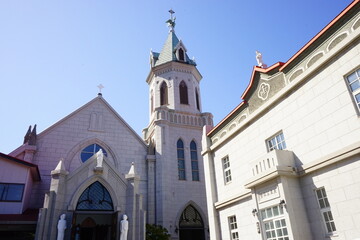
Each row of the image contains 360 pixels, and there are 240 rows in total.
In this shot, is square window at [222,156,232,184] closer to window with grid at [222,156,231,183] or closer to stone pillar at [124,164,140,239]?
window with grid at [222,156,231,183]

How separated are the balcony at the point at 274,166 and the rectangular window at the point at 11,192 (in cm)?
1427

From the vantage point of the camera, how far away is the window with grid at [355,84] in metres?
9.21

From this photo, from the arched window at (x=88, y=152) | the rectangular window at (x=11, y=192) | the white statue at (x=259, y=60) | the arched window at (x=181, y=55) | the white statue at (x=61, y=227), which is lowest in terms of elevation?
the white statue at (x=61, y=227)

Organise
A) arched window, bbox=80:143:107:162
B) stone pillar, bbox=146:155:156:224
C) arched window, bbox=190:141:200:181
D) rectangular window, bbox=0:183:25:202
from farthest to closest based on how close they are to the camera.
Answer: arched window, bbox=190:141:200:181 < arched window, bbox=80:143:107:162 < stone pillar, bbox=146:155:156:224 < rectangular window, bbox=0:183:25:202

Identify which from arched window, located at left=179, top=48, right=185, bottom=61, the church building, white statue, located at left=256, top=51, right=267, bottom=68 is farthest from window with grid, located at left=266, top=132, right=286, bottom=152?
arched window, located at left=179, top=48, right=185, bottom=61

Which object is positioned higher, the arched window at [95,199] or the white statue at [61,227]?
the arched window at [95,199]

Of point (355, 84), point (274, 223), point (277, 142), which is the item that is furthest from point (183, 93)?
point (355, 84)

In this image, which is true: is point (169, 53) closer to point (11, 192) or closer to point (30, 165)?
point (30, 165)

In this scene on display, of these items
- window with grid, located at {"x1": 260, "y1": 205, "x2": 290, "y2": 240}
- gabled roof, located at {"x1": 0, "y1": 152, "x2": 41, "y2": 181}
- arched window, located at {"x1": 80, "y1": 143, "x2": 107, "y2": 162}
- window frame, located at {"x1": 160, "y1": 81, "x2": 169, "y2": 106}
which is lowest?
window with grid, located at {"x1": 260, "y1": 205, "x2": 290, "y2": 240}

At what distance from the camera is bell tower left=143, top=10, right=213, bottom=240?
21672 mm

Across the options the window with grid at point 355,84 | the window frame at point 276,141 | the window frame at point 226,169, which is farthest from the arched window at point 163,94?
the window with grid at point 355,84

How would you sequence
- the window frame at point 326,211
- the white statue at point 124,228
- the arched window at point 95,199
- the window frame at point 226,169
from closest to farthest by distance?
the window frame at point 326,211
the white statue at point 124,228
the window frame at point 226,169
the arched window at point 95,199

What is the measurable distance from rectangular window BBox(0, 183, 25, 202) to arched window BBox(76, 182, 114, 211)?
14.8ft

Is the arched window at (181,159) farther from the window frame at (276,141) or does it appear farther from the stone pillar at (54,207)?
the window frame at (276,141)
